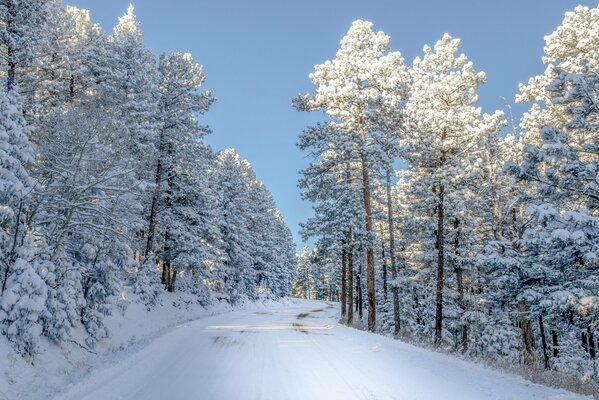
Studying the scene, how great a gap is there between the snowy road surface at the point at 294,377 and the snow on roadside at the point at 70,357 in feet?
2.92

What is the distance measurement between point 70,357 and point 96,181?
515 centimetres

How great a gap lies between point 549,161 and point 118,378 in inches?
469

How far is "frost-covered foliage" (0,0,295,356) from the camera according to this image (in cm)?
1058

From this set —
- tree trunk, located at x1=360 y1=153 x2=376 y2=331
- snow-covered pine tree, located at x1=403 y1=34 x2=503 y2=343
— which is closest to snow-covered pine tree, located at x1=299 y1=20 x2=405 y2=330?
tree trunk, located at x1=360 y1=153 x2=376 y2=331

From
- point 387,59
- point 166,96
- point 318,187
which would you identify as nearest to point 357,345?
point 318,187

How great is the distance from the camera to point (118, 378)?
305 inches

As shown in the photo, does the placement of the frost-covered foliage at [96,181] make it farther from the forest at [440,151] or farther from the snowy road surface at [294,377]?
the forest at [440,151]

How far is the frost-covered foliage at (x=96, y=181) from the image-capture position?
10.6 m

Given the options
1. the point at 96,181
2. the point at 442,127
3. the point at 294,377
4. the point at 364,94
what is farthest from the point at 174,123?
the point at 294,377

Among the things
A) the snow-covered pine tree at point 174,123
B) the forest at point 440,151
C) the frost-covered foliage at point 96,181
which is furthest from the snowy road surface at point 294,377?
the snow-covered pine tree at point 174,123

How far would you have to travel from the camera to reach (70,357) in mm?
11727

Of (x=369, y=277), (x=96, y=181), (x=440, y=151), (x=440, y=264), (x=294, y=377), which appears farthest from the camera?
(x=440, y=151)

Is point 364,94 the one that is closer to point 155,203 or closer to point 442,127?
point 442,127

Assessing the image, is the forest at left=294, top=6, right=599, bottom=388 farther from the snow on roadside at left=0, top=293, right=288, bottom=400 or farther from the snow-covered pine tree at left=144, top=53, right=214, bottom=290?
the snow on roadside at left=0, top=293, right=288, bottom=400
